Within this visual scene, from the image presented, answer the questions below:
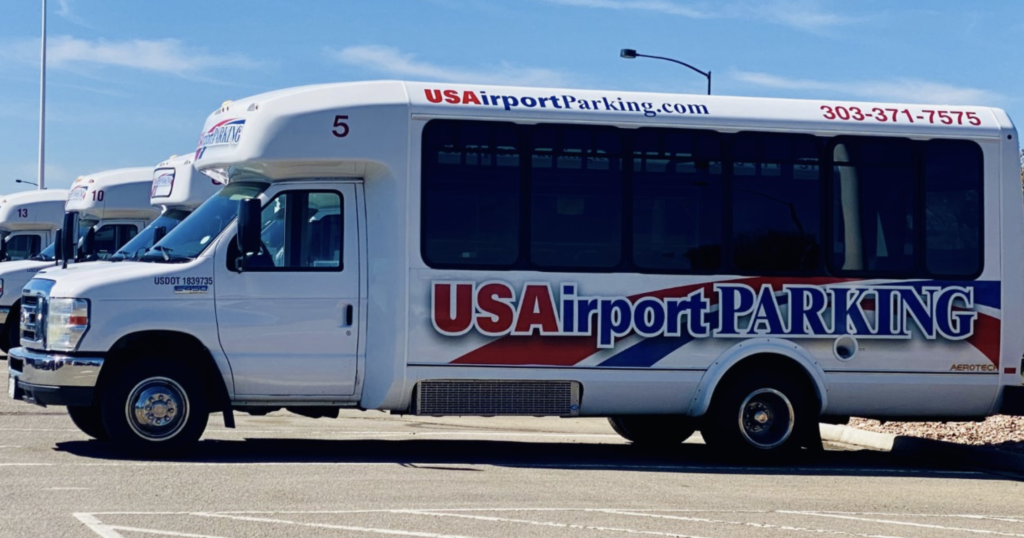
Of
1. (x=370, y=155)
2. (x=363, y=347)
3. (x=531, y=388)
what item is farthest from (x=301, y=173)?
(x=531, y=388)

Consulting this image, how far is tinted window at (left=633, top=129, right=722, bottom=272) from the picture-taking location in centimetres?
1228

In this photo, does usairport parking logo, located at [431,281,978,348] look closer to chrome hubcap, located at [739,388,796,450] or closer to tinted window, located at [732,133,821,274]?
tinted window, located at [732,133,821,274]

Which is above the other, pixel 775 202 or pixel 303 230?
pixel 775 202

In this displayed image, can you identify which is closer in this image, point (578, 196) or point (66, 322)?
point (66, 322)

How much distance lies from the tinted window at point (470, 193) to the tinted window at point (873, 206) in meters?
2.81

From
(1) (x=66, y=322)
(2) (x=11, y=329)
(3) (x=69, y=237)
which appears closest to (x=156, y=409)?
(1) (x=66, y=322)

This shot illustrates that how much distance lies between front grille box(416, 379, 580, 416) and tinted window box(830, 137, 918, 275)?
2.69 m

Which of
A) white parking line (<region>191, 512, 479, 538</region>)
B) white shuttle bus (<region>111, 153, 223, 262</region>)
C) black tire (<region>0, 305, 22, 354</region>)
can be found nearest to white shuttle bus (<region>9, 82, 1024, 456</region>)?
white parking line (<region>191, 512, 479, 538</region>)

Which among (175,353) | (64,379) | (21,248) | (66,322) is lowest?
(64,379)

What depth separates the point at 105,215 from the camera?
21578mm

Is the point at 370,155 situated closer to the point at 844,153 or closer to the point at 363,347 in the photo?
the point at 363,347

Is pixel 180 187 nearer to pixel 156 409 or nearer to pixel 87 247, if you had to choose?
pixel 87 247

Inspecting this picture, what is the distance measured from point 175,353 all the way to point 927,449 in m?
6.89

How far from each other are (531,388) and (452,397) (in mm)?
642
